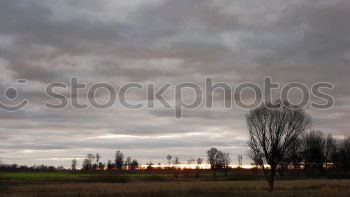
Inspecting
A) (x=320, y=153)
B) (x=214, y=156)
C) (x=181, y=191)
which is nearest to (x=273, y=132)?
(x=181, y=191)

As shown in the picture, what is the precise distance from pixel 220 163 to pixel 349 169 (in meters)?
55.3

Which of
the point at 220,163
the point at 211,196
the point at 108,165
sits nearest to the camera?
the point at 211,196

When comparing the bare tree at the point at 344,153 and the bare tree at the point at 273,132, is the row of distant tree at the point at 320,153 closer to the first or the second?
the bare tree at the point at 344,153

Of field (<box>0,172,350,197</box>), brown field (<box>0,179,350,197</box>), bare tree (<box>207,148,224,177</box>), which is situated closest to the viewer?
brown field (<box>0,179,350,197</box>)

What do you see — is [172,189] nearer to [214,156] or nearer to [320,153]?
[320,153]

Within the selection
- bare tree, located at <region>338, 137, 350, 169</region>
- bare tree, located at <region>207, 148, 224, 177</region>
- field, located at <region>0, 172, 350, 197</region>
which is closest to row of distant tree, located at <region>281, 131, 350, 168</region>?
bare tree, located at <region>338, 137, 350, 169</region>

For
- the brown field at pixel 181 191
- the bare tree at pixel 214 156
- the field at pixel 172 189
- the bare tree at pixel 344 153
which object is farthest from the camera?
the bare tree at pixel 214 156

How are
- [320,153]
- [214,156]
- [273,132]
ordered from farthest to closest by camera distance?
[214,156]
[320,153]
[273,132]

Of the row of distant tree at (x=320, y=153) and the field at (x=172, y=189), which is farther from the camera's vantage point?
the row of distant tree at (x=320, y=153)

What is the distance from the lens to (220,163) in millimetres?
165250

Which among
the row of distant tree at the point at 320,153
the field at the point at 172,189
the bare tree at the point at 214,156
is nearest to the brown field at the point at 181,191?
the field at the point at 172,189

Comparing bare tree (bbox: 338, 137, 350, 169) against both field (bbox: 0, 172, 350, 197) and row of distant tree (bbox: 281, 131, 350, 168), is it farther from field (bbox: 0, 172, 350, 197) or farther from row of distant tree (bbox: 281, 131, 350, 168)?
field (bbox: 0, 172, 350, 197)

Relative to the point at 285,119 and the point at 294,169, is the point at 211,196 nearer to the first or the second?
the point at 285,119

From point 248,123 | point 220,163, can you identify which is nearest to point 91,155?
point 220,163
